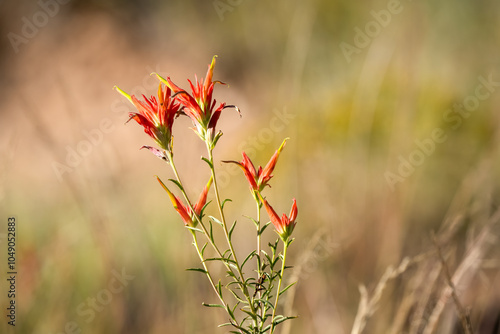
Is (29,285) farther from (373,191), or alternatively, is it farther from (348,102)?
(348,102)

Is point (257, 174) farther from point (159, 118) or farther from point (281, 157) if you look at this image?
point (281, 157)

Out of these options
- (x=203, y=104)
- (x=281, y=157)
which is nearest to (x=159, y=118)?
(x=203, y=104)

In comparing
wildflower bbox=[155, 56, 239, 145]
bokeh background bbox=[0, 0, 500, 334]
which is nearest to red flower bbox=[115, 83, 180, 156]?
wildflower bbox=[155, 56, 239, 145]

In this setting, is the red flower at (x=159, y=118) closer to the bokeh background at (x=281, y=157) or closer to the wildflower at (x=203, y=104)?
the wildflower at (x=203, y=104)

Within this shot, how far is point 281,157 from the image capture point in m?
2.81

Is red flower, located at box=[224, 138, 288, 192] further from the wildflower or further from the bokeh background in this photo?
the bokeh background

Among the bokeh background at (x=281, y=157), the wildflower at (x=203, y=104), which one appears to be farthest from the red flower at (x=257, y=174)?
the bokeh background at (x=281, y=157)

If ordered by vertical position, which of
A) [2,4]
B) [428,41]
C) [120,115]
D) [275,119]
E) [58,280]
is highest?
[2,4]

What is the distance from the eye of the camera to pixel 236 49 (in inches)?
193

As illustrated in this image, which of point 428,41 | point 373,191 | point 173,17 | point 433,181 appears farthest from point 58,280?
point 173,17

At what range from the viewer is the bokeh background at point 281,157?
1.53 m

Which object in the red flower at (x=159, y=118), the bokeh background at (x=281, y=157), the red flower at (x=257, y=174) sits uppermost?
the bokeh background at (x=281, y=157)

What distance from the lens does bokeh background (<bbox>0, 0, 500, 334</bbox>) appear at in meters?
1.53

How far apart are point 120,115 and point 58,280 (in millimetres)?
2696
